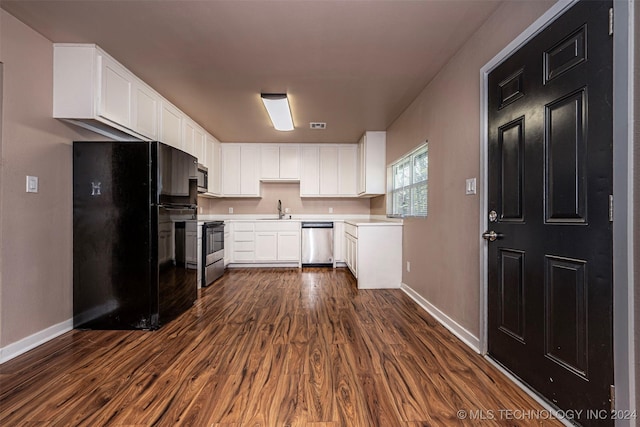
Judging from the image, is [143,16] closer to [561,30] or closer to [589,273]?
[561,30]

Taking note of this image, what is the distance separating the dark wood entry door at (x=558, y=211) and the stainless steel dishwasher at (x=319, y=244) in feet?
11.8

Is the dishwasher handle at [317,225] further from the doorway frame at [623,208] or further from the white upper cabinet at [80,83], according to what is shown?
the doorway frame at [623,208]

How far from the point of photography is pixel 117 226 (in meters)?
2.42

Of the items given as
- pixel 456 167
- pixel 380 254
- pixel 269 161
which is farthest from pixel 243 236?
pixel 456 167

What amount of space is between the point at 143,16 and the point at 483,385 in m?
3.21

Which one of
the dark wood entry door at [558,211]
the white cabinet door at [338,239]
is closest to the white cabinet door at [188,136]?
the white cabinet door at [338,239]

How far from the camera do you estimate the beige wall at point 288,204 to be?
582cm

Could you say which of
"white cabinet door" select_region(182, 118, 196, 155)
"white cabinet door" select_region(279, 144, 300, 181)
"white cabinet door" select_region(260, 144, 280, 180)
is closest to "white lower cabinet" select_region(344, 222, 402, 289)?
"white cabinet door" select_region(279, 144, 300, 181)

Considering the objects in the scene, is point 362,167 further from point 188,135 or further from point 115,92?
point 115,92

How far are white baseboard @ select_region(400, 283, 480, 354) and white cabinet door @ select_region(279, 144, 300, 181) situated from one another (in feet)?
10.5

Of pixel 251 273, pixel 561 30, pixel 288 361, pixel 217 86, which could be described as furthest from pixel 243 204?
pixel 561 30

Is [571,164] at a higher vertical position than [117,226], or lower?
higher

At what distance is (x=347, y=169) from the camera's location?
5.51 meters

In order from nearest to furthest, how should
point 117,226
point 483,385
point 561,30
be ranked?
point 561,30, point 483,385, point 117,226
